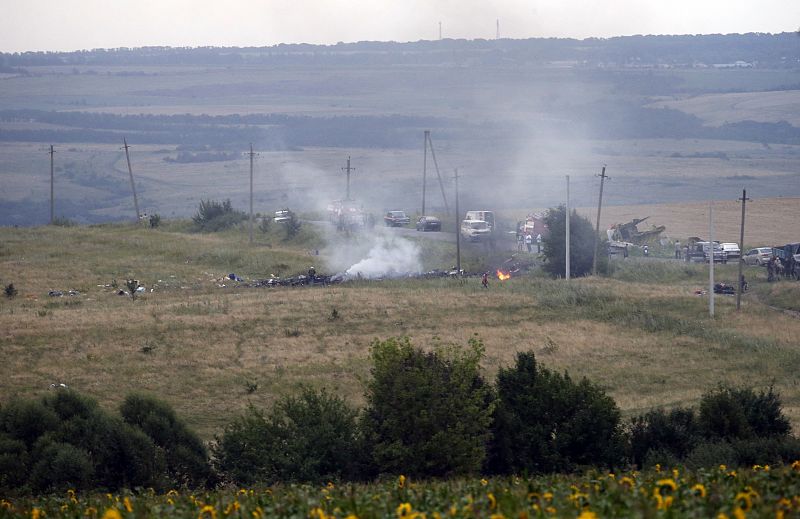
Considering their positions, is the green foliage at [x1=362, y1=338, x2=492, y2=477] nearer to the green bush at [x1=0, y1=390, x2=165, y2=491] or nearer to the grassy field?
the green bush at [x1=0, y1=390, x2=165, y2=491]

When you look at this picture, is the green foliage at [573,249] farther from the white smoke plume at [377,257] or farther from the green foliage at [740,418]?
the green foliage at [740,418]

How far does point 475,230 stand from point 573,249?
12.3 meters

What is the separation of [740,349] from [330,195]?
77.5 metres

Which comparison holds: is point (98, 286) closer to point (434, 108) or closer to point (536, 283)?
point (536, 283)

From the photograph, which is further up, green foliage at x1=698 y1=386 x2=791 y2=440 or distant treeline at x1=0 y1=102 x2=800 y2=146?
distant treeline at x1=0 y1=102 x2=800 y2=146

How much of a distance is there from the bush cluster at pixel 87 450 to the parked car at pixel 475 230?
44.6 metres

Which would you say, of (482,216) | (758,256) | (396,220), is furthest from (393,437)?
(396,220)

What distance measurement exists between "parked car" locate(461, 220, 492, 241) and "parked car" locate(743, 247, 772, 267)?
610 inches

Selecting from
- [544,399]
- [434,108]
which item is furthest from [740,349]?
[434,108]

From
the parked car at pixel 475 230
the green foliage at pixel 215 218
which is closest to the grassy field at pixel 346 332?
the parked car at pixel 475 230

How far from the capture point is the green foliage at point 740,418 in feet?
72.1

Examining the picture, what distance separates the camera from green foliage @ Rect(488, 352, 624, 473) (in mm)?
21094

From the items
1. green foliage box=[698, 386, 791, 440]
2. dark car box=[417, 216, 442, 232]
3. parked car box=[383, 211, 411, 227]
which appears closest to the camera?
green foliage box=[698, 386, 791, 440]

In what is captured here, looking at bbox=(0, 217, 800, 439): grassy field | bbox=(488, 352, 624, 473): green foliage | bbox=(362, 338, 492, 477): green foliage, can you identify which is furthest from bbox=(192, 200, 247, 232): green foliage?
bbox=(488, 352, 624, 473): green foliage
